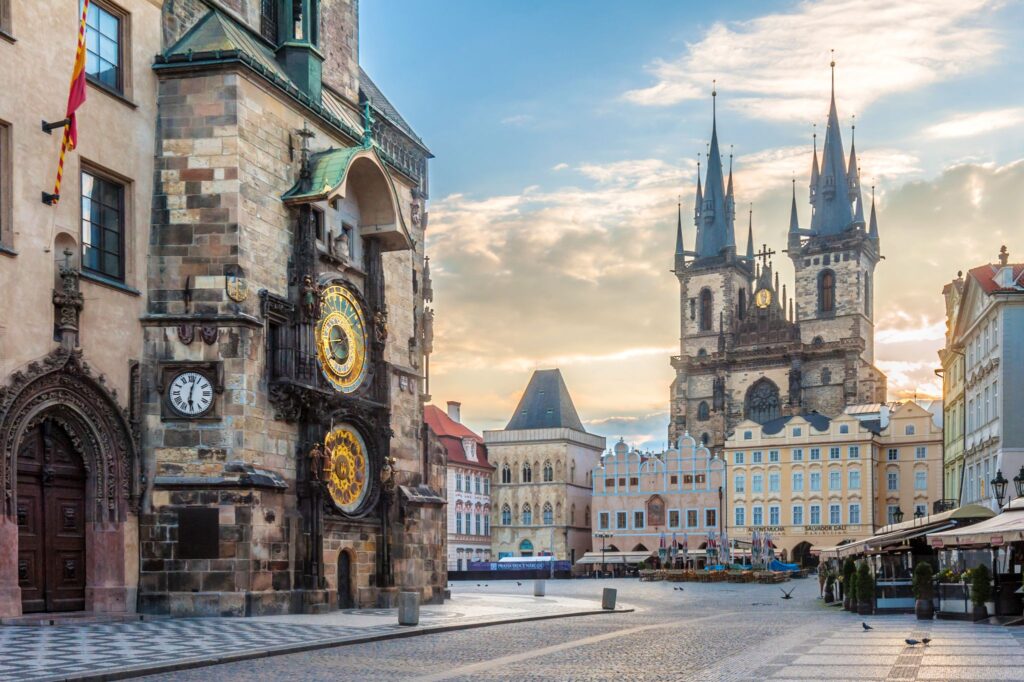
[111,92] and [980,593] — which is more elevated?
[111,92]

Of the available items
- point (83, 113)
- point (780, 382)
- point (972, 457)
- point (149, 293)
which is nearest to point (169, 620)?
point (149, 293)

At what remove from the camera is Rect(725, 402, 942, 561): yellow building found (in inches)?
4040

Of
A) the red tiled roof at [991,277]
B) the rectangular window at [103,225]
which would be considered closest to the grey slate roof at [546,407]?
the red tiled roof at [991,277]

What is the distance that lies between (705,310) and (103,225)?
10526 cm

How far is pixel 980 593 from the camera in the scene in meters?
26.4

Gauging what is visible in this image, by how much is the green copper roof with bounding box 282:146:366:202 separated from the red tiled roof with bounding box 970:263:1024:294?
91.2 ft

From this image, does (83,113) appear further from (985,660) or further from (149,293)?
(985,660)

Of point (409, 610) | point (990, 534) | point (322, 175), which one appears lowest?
point (409, 610)

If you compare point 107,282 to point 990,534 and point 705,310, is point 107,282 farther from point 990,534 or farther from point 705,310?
point 705,310

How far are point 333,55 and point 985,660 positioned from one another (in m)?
22.6

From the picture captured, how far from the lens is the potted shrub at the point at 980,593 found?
26.4 m

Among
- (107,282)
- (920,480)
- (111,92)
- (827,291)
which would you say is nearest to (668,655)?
(107,282)

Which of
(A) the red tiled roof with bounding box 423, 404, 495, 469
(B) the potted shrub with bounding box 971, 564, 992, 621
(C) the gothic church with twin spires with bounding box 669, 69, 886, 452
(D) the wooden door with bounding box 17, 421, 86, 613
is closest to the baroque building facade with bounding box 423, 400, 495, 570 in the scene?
(A) the red tiled roof with bounding box 423, 404, 495, 469

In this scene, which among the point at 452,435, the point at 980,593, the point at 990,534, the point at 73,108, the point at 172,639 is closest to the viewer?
the point at 172,639
